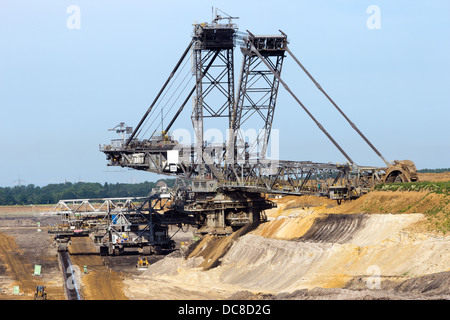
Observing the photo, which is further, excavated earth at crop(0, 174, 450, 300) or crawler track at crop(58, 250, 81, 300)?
crawler track at crop(58, 250, 81, 300)

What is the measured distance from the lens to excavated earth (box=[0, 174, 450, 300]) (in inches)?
2061

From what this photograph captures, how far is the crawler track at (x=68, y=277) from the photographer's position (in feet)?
219

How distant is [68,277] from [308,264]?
30.1m

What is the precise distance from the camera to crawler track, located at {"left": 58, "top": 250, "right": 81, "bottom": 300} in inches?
2625

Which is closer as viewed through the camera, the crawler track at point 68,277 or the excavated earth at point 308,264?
the excavated earth at point 308,264

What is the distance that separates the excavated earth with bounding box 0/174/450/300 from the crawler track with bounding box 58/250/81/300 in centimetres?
83

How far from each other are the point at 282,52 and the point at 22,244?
62845 mm

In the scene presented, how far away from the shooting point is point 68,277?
8000 cm

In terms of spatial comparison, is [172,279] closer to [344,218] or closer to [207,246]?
[207,246]

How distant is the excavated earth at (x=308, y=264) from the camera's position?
52344 millimetres

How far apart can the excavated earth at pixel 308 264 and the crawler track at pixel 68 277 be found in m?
0.83

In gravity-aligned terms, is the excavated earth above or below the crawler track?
above

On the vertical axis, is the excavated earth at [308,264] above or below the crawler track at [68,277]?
above
